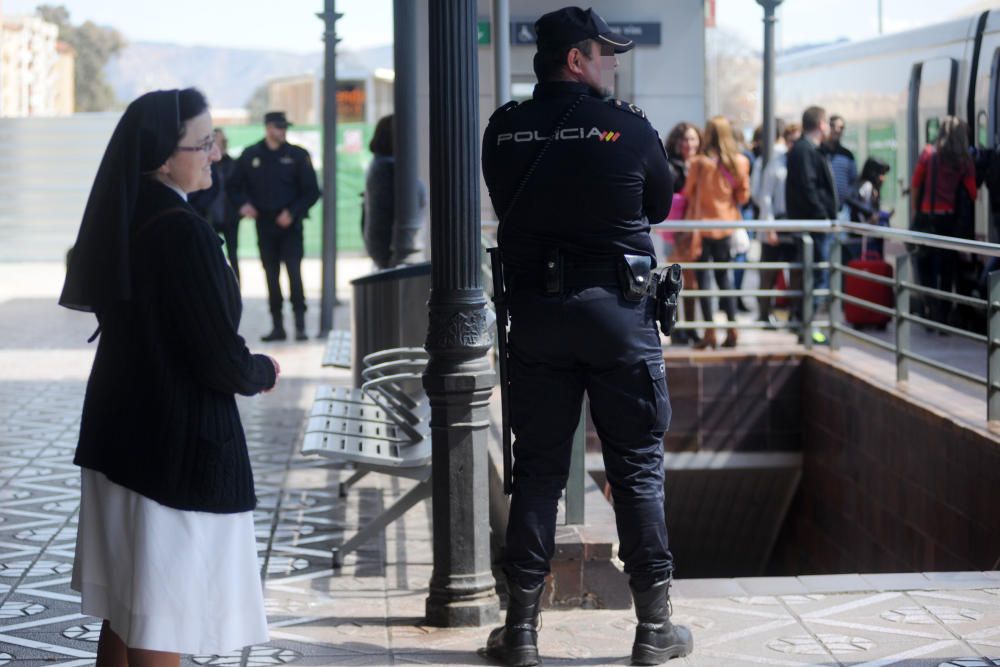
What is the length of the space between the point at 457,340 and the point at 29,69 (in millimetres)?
86858

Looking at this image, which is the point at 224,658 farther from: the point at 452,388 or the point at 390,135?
the point at 390,135

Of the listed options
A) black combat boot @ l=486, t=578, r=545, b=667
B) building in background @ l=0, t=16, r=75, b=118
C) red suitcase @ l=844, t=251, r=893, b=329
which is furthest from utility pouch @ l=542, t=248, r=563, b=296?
building in background @ l=0, t=16, r=75, b=118

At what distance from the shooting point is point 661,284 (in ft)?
15.9

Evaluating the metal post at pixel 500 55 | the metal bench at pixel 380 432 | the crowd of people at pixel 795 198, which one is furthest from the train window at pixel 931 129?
the metal post at pixel 500 55

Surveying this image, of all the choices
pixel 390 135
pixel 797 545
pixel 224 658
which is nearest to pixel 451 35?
pixel 224 658

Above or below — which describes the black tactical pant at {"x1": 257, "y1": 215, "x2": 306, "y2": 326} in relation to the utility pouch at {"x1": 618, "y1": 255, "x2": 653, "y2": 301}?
below

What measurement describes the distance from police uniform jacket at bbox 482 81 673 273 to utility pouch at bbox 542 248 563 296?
0.04 m

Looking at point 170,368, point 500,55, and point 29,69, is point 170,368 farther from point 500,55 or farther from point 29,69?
point 29,69

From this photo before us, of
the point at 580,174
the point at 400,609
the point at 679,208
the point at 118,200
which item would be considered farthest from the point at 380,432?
the point at 679,208

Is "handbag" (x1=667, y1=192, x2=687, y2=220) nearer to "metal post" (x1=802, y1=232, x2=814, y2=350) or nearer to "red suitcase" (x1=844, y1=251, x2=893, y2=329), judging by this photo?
"metal post" (x1=802, y1=232, x2=814, y2=350)

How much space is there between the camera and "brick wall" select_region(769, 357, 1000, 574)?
781cm

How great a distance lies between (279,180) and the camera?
14.2 metres

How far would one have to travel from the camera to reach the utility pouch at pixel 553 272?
4.74 meters

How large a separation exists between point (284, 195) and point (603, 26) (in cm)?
969
